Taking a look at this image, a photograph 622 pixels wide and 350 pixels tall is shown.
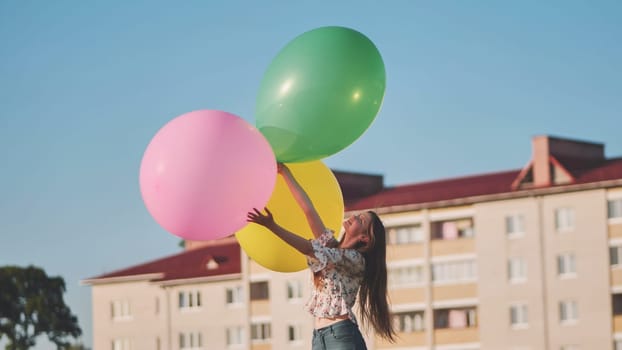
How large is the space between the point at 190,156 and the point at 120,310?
205 feet

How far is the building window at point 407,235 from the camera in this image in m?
59.7

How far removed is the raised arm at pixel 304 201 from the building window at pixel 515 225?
47.2 metres

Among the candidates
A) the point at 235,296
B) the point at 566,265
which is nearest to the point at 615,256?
the point at 566,265

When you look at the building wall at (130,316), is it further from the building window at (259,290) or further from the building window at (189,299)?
the building window at (259,290)

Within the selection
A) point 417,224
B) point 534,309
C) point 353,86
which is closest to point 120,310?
point 417,224

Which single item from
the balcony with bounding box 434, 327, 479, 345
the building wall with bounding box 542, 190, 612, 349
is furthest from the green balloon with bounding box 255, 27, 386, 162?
the balcony with bounding box 434, 327, 479, 345

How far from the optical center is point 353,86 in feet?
29.8

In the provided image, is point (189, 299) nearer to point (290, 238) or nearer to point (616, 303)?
point (616, 303)

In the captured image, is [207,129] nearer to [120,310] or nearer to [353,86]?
[353,86]

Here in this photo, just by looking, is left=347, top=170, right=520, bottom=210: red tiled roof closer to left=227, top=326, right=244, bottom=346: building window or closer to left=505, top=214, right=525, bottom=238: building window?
left=505, top=214, right=525, bottom=238: building window

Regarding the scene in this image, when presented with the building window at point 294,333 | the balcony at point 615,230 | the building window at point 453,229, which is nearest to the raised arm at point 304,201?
the balcony at point 615,230

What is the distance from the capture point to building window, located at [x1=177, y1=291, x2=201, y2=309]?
66.2m

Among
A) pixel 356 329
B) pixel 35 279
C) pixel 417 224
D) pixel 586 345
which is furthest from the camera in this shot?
pixel 35 279

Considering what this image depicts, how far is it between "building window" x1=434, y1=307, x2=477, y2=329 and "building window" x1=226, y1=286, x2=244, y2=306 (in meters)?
10.4
